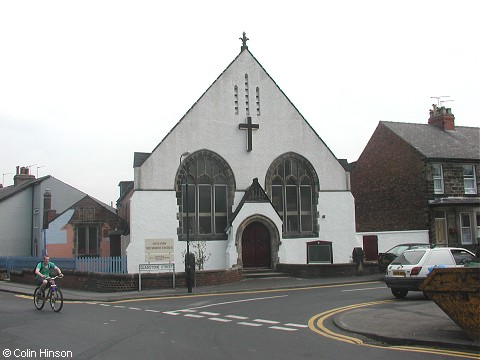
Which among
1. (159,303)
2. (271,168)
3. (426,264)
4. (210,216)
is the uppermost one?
(271,168)

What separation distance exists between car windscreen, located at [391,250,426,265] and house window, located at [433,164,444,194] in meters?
17.5

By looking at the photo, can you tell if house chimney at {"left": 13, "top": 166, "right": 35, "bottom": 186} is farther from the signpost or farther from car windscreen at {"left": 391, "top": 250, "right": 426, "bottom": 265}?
car windscreen at {"left": 391, "top": 250, "right": 426, "bottom": 265}

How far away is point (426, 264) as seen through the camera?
626 inches

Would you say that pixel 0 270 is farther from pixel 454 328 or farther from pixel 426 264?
pixel 454 328

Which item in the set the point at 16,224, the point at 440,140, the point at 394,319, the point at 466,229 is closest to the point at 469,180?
the point at 466,229

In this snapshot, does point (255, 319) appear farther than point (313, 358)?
Yes

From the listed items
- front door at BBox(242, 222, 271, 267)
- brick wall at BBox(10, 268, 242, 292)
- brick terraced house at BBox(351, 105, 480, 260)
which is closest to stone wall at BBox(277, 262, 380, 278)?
front door at BBox(242, 222, 271, 267)

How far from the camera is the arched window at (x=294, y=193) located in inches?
1102

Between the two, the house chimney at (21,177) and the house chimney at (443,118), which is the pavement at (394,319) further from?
the house chimney at (21,177)

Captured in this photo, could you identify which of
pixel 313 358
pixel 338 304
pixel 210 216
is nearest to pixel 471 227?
pixel 210 216

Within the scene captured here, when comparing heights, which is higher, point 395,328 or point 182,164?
point 182,164

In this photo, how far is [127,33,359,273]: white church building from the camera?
25109 mm

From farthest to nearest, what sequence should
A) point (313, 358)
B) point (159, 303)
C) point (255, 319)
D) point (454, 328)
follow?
point (159, 303) → point (255, 319) → point (454, 328) → point (313, 358)

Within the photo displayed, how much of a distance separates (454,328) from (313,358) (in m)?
Result: 3.74
